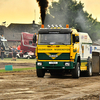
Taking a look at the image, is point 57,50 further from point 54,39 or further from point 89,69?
point 89,69

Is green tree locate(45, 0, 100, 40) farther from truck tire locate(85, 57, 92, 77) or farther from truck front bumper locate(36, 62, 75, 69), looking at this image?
truck front bumper locate(36, 62, 75, 69)

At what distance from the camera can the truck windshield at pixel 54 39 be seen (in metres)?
18.3

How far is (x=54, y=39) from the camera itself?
60.5 ft

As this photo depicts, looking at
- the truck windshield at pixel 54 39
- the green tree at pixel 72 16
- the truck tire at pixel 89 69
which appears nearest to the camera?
the truck windshield at pixel 54 39

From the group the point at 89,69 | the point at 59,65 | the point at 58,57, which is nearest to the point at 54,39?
the point at 58,57

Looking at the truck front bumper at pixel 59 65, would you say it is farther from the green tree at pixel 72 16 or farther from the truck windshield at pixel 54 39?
the green tree at pixel 72 16

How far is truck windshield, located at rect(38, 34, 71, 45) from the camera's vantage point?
60.2 ft

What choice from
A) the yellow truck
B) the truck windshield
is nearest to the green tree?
the yellow truck

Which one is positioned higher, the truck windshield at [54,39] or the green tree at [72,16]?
the green tree at [72,16]

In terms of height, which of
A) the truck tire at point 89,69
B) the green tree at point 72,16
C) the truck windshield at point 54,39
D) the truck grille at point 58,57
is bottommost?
the truck tire at point 89,69

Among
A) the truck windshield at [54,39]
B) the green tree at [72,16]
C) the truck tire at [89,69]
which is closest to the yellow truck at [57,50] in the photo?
the truck windshield at [54,39]

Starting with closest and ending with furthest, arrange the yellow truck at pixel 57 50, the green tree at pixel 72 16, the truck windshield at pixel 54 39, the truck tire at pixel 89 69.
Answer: the yellow truck at pixel 57 50, the truck windshield at pixel 54 39, the truck tire at pixel 89 69, the green tree at pixel 72 16

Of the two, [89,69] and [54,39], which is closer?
[54,39]

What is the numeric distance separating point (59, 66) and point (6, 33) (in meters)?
69.7
